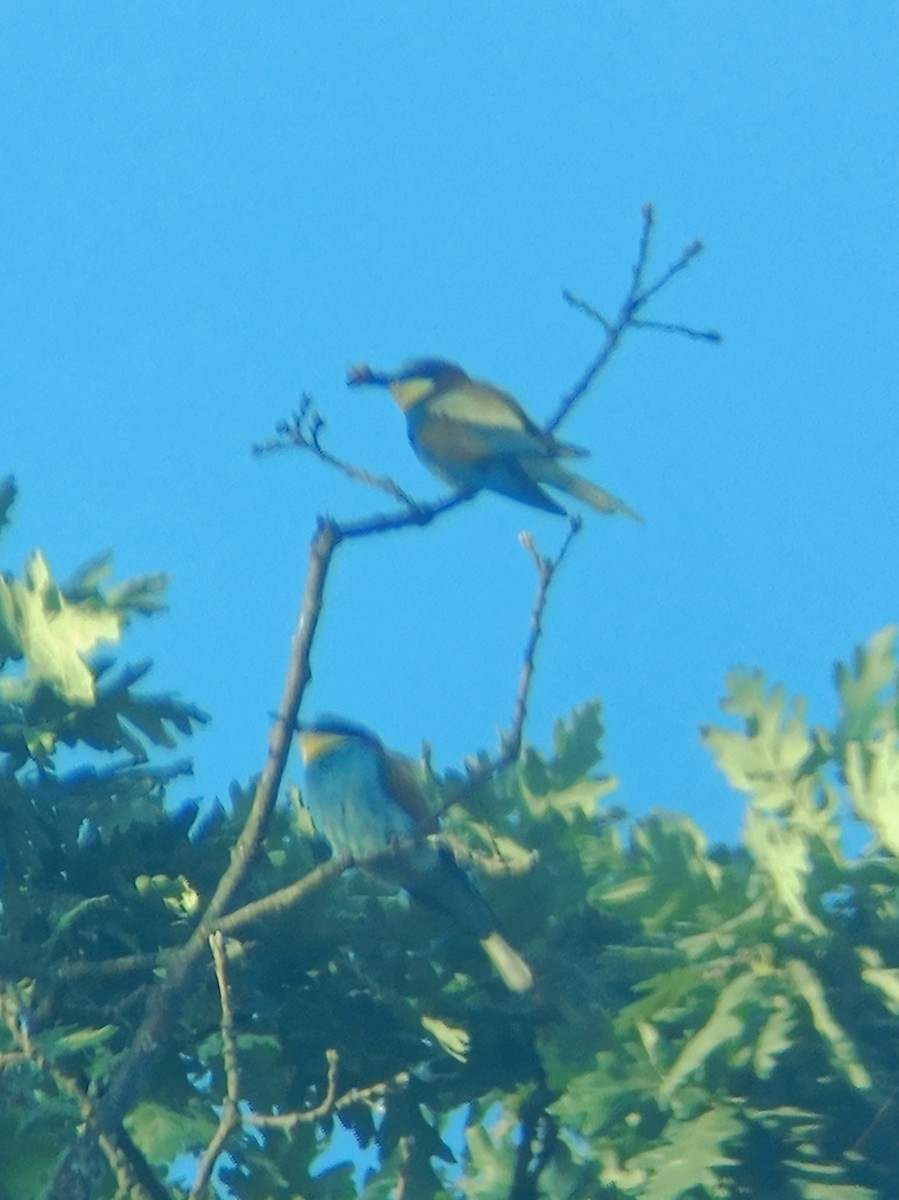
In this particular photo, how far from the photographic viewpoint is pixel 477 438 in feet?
16.0

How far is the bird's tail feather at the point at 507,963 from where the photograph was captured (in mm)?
3967

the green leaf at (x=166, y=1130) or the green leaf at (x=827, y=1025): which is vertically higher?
the green leaf at (x=166, y=1130)

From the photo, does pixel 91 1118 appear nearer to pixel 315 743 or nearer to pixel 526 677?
pixel 526 677

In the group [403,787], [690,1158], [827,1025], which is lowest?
[690,1158]

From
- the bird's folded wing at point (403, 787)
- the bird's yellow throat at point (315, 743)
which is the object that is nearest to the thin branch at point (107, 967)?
the bird's folded wing at point (403, 787)

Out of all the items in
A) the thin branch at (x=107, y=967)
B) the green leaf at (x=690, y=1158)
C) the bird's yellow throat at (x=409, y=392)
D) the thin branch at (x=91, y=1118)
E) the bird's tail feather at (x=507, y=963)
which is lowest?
the green leaf at (x=690, y=1158)

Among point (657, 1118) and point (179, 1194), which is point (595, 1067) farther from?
point (179, 1194)

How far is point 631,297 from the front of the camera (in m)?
3.44

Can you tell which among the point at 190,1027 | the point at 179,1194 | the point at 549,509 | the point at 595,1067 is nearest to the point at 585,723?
the point at 549,509

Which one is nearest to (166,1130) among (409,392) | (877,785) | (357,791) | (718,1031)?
(718,1031)

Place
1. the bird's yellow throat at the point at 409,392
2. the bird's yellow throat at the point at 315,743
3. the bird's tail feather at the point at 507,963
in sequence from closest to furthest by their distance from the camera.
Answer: the bird's tail feather at the point at 507,963 < the bird's yellow throat at the point at 409,392 < the bird's yellow throat at the point at 315,743

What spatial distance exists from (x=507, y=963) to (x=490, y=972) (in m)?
0.11

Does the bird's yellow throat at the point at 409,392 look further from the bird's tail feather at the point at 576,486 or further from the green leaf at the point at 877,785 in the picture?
the green leaf at the point at 877,785

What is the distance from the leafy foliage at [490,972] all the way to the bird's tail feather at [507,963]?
4cm
